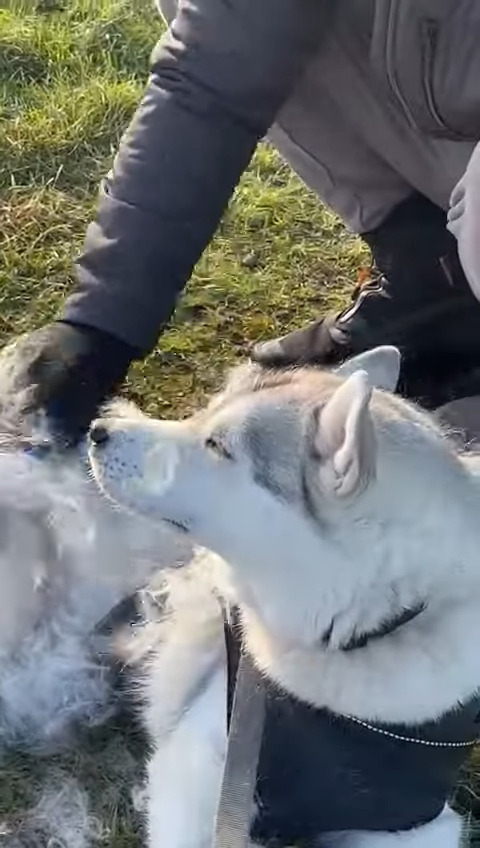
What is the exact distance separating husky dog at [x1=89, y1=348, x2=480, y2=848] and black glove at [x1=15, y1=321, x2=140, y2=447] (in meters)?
0.24

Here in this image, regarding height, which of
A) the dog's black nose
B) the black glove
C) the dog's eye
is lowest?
the black glove

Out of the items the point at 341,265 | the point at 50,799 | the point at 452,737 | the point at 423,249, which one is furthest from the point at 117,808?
the point at 341,265

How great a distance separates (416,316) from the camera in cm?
292

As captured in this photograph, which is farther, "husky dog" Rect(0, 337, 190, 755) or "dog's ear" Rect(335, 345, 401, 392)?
"husky dog" Rect(0, 337, 190, 755)

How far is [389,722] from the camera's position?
6.25 ft

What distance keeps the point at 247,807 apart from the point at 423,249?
1.37 meters

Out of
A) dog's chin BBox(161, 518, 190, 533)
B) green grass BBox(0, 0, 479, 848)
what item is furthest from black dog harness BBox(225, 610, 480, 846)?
green grass BBox(0, 0, 479, 848)

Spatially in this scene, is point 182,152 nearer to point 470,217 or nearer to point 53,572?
point 470,217

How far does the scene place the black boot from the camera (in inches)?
110

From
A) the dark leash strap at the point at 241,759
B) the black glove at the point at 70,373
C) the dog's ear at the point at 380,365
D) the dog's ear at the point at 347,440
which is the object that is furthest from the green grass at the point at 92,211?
the dog's ear at the point at 347,440

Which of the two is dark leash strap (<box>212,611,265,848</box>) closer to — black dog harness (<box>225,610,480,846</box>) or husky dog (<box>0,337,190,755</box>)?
black dog harness (<box>225,610,480,846</box>)

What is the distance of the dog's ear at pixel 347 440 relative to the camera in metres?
1.65

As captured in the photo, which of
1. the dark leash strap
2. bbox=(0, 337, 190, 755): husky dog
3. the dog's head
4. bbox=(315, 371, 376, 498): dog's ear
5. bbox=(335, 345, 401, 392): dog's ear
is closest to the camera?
bbox=(315, 371, 376, 498): dog's ear

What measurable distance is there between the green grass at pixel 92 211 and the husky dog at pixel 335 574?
1.20m
